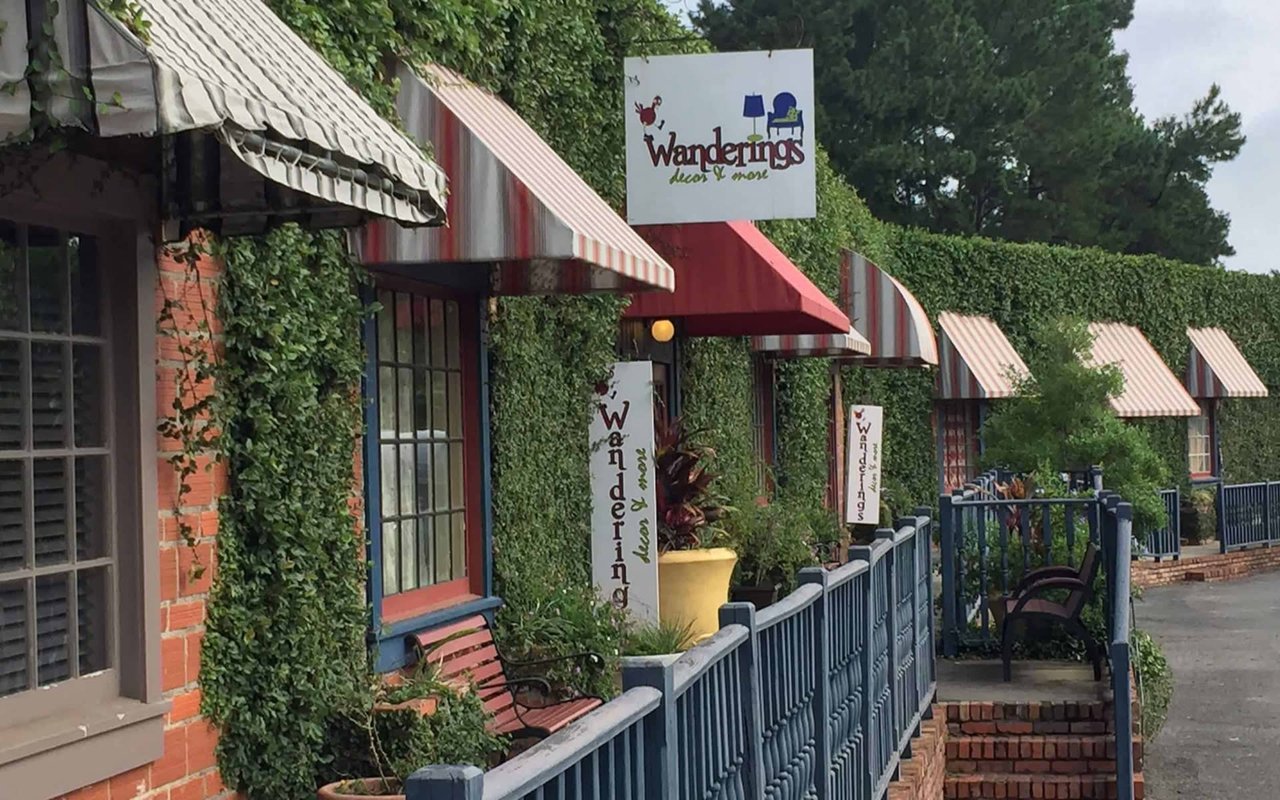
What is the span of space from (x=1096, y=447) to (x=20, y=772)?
1721 cm

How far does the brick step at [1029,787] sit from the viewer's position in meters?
8.84

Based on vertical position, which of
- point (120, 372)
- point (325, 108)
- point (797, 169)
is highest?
point (797, 169)

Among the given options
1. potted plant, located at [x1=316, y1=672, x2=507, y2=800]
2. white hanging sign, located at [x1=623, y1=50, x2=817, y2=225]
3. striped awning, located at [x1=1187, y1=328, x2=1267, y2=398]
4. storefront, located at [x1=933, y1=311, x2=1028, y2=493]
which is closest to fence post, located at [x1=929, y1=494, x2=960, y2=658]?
white hanging sign, located at [x1=623, y1=50, x2=817, y2=225]

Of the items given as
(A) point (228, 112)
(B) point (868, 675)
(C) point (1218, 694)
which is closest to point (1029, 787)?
(B) point (868, 675)

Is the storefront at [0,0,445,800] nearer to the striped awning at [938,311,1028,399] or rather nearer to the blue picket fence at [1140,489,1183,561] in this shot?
the striped awning at [938,311,1028,399]

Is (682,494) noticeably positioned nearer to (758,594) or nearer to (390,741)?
(758,594)

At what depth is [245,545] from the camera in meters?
5.62

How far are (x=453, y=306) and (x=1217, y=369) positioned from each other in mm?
24347

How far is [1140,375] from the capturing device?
1064 inches

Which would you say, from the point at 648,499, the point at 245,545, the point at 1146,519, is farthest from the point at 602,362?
the point at 1146,519

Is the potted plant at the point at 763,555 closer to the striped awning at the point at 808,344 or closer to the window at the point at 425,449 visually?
the striped awning at the point at 808,344

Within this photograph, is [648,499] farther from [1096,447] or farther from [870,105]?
[870,105]

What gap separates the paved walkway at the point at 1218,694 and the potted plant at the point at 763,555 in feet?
9.24

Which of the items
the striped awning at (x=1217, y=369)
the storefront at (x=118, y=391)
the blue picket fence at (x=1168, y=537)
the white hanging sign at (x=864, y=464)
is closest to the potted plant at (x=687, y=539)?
the storefront at (x=118, y=391)
